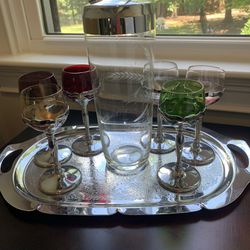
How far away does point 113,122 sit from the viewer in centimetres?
70

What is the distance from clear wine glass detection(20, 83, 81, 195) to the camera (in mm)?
572

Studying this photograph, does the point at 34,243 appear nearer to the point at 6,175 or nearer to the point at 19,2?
the point at 6,175

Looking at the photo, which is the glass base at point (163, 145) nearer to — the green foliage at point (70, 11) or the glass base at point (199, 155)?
the glass base at point (199, 155)

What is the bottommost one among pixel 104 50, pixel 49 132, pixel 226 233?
pixel 226 233

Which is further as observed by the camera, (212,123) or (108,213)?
(212,123)

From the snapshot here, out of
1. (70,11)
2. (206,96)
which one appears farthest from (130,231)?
(70,11)

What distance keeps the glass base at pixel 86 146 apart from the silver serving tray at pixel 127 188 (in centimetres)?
2

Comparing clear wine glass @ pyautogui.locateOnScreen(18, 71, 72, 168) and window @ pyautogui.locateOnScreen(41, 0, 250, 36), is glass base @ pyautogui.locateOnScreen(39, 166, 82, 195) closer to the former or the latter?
clear wine glass @ pyautogui.locateOnScreen(18, 71, 72, 168)

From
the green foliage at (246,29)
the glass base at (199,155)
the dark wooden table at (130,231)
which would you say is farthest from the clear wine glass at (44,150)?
the green foliage at (246,29)

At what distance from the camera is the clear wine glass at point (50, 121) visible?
22.5 inches

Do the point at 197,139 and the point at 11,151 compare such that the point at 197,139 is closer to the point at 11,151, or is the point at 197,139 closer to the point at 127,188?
the point at 127,188

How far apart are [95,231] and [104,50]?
331 mm

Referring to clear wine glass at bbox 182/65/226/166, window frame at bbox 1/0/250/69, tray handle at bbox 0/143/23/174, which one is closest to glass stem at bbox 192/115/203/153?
clear wine glass at bbox 182/65/226/166

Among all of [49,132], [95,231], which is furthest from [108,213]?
[49,132]
